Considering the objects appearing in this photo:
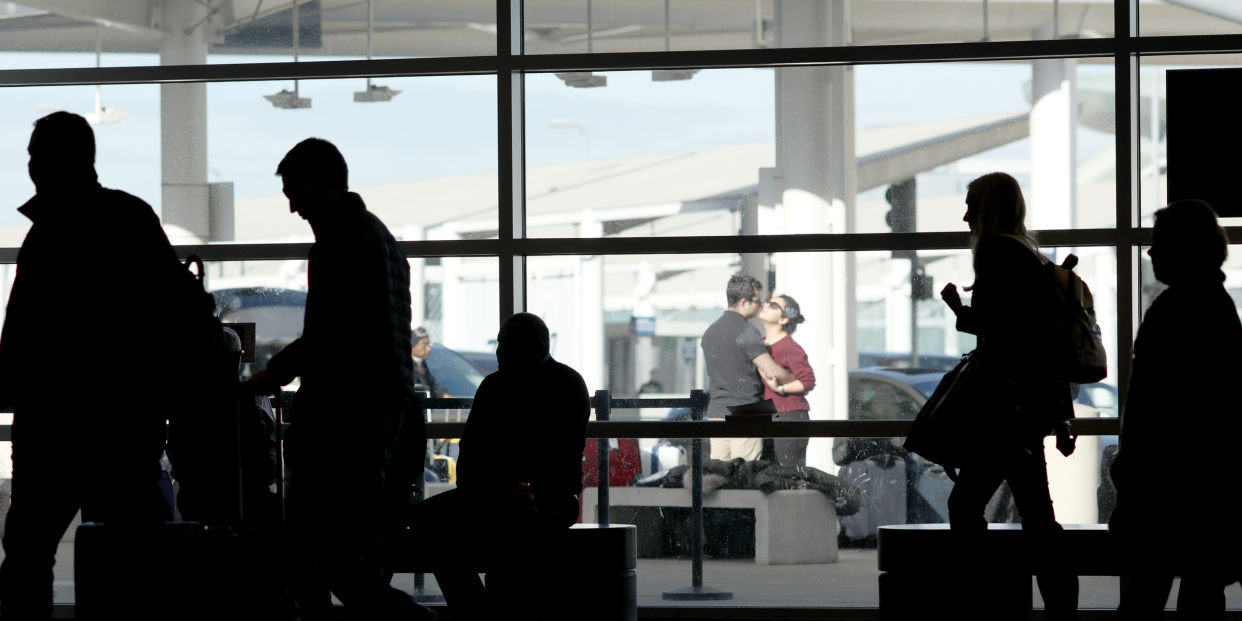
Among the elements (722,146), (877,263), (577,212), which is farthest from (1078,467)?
(577,212)

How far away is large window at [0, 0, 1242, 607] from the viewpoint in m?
5.33

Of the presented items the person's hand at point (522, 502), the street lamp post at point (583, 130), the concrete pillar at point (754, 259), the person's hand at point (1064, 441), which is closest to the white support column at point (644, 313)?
the concrete pillar at point (754, 259)

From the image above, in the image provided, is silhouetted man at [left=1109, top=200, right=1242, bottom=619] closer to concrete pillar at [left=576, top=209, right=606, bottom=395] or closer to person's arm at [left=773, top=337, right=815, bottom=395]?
person's arm at [left=773, top=337, right=815, bottom=395]

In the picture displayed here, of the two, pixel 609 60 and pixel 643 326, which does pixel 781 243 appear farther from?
pixel 609 60

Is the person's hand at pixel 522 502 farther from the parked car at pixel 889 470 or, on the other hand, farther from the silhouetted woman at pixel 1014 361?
the parked car at pixel 889 470

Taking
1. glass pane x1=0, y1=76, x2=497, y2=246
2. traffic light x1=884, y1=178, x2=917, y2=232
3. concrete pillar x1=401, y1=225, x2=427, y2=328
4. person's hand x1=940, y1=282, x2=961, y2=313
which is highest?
glass pane x1=0, y1=76, x2=497, y2=246

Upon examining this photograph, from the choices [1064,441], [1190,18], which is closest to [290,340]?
[1064,441]

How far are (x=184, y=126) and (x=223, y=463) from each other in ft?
8.48

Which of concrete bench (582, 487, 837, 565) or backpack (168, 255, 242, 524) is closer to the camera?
backpack (168, 255, 242, 524)

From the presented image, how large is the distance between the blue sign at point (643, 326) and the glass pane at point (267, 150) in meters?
0.73

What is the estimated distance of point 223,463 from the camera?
3.68m

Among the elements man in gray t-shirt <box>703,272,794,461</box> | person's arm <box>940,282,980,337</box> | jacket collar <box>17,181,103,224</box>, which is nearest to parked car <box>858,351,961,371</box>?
man in gray t-shirt <box>703,272,794,461</box>

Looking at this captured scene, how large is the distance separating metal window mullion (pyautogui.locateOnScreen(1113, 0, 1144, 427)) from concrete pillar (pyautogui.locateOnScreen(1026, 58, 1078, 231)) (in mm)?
175

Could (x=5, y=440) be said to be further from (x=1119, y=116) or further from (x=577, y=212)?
(x=1119, y=116)
